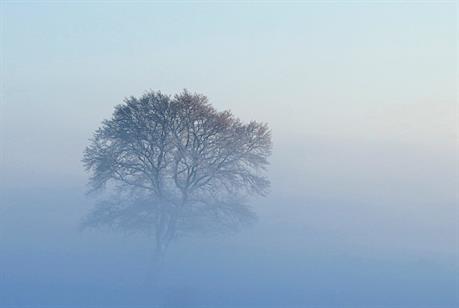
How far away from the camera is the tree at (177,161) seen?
92.6ft

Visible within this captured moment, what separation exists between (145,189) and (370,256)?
709cm

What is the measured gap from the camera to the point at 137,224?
93.4ft

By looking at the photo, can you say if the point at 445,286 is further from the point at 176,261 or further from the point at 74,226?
the point at 74,226

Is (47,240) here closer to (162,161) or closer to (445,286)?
(162,161)

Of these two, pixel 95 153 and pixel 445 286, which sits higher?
pixel 95 153

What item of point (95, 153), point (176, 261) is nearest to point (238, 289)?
point (176, 261)

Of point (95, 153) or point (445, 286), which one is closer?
point (445, 286)

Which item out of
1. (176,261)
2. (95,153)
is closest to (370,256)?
(176,261)

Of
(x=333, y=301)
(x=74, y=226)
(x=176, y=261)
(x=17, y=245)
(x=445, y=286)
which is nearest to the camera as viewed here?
(x=333, y=301)

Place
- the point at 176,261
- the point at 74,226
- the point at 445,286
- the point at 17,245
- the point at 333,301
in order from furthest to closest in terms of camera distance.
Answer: the point at 74,226 → the point at 17,245 → the point at 176,261 → the point at 445,286 → the point at 333,301

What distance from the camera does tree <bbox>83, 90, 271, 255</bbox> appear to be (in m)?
28.2

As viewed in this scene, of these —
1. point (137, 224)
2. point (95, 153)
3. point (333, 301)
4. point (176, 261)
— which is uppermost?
point (95, 153)

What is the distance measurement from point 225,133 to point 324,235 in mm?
5793

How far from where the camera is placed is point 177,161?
1113 inches
